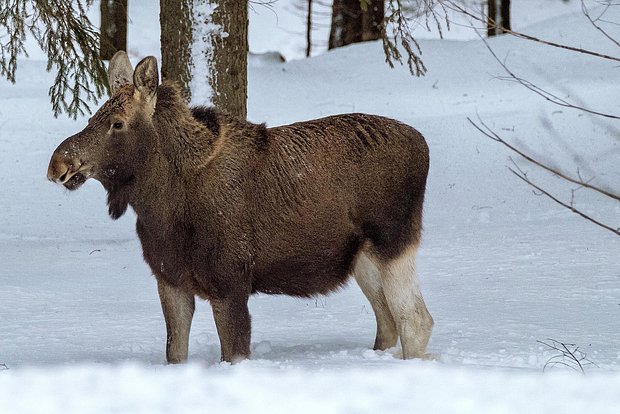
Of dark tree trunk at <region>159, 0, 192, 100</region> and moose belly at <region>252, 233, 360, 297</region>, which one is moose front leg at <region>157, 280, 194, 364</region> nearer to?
moose belly at <region>252, 233, 360, 297</region>

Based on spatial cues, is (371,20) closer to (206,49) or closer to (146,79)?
(206,49)

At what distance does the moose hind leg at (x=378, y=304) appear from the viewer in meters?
7.18

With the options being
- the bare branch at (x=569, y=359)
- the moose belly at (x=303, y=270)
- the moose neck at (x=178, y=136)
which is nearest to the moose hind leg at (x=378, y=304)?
the moose belly at (x=303, y=270)

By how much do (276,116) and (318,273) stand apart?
33.9 ft

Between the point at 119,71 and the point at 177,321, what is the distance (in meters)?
1.69

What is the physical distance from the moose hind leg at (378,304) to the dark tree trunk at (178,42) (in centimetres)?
277

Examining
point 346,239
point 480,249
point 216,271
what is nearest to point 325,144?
point 346,239

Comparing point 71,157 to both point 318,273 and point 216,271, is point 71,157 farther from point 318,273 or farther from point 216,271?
point 318,273

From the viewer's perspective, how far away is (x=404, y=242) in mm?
6926

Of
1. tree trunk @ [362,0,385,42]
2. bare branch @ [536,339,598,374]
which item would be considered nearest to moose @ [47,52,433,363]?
bare branch @ [536,339,598,374]

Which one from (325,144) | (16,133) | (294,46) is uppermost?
(325,144)

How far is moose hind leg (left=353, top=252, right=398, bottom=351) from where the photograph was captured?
23.6 feet

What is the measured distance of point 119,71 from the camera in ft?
22.1

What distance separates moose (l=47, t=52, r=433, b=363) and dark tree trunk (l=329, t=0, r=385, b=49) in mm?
14677
